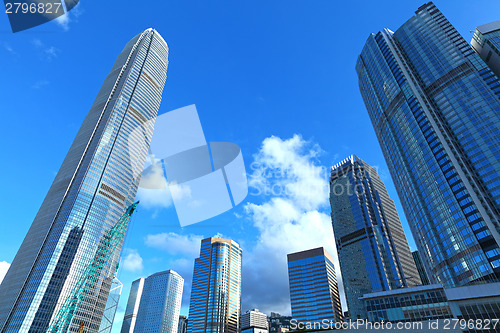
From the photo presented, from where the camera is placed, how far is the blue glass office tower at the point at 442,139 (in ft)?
294

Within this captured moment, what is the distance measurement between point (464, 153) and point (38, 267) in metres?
183

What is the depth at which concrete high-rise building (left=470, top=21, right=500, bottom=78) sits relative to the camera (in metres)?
121

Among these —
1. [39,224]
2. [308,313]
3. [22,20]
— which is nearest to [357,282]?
[308,313]

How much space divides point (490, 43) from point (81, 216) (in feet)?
675

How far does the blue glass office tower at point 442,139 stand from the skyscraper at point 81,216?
5848 inches

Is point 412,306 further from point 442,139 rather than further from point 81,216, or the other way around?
point 81,216

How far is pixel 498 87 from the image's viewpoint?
104125 mm

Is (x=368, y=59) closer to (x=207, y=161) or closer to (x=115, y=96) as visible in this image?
(x=207, y=161)

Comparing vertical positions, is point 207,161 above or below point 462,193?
below

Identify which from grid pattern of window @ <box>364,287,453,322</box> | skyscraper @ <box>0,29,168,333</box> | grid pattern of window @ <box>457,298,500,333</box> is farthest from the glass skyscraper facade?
grid pattern of window @ <box>457,298,500,333</box>

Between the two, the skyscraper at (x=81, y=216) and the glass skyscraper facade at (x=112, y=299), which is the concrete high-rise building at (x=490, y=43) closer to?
the skyscraper at (x=81, y=216)

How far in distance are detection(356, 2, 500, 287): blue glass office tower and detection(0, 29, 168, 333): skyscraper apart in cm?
14853

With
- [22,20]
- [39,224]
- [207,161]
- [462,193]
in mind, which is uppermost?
[22,20]

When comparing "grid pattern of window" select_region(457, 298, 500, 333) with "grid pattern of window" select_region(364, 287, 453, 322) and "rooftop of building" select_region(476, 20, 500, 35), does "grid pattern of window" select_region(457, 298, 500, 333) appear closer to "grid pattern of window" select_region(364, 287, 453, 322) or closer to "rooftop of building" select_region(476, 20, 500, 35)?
"grid pattern of window" select_region(364, 287, 453, 322)
